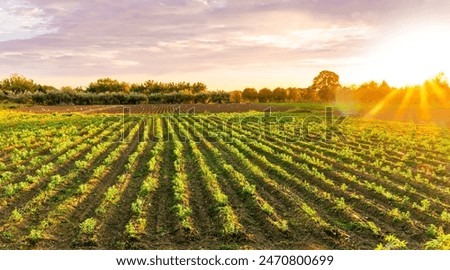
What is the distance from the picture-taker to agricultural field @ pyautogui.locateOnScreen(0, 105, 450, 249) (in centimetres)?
762

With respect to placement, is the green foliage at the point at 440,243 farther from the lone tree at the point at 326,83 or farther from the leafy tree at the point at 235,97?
the leafy tree at the point at 235,97

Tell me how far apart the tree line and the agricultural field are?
45.0 ft

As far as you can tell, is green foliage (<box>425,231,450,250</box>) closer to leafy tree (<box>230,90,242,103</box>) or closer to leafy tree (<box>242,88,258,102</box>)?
leafy tree (<box>242,88,258,102</box>)

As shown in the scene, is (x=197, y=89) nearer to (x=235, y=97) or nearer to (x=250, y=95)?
(x=235, y=97)

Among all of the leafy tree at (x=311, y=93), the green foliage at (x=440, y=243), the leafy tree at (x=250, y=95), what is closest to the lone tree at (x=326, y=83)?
the leafy tree at (x=311, y=93)

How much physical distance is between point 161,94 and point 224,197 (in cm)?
5558

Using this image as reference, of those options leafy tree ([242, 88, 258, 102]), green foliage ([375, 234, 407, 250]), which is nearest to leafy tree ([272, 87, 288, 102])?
leafy tree ([242, 88, 258, 102])

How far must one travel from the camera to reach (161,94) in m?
63.8

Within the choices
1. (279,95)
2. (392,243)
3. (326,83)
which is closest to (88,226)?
(392,243)

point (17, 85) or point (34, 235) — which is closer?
point (34, 235)

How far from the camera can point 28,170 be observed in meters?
13.1

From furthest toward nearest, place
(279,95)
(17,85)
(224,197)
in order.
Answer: (17,85)
(279,95)
(224,197)

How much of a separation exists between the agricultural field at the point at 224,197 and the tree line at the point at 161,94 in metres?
13.7

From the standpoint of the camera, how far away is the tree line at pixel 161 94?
31.0 m
